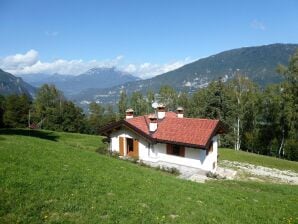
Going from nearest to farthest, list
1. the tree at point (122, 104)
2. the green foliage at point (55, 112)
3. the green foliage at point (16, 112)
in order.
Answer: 1. the green foliage at point (16, 112)
2. the green foliage at point (55, 112)
3. the tree at point (122, 104)

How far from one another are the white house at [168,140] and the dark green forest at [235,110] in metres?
11.5

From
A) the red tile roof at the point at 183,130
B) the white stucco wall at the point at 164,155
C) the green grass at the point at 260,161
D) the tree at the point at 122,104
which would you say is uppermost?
the tree at the point at 122,104

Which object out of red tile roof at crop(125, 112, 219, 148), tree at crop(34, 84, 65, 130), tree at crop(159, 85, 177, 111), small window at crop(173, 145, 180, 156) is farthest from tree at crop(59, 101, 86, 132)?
small window at crop(173, 145, 180, 156)

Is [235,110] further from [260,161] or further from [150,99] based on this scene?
[150,99]

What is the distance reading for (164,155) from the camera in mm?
35125

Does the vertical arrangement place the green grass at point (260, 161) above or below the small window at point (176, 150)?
below

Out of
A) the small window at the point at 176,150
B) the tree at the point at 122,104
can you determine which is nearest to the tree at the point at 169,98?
the tree at the point at 122,104

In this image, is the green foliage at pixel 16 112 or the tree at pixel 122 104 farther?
the tree at pixel 122 104

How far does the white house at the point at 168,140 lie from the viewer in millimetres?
32906

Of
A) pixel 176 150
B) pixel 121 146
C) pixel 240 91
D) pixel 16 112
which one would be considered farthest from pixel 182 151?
pixel 16 112

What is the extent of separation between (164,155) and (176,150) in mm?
1617

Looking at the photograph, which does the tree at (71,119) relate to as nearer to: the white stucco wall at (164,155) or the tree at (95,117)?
the tree at (95,117)

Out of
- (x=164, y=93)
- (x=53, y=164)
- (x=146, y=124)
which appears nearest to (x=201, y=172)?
(x=146, y=124)

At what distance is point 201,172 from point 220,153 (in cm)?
1976
